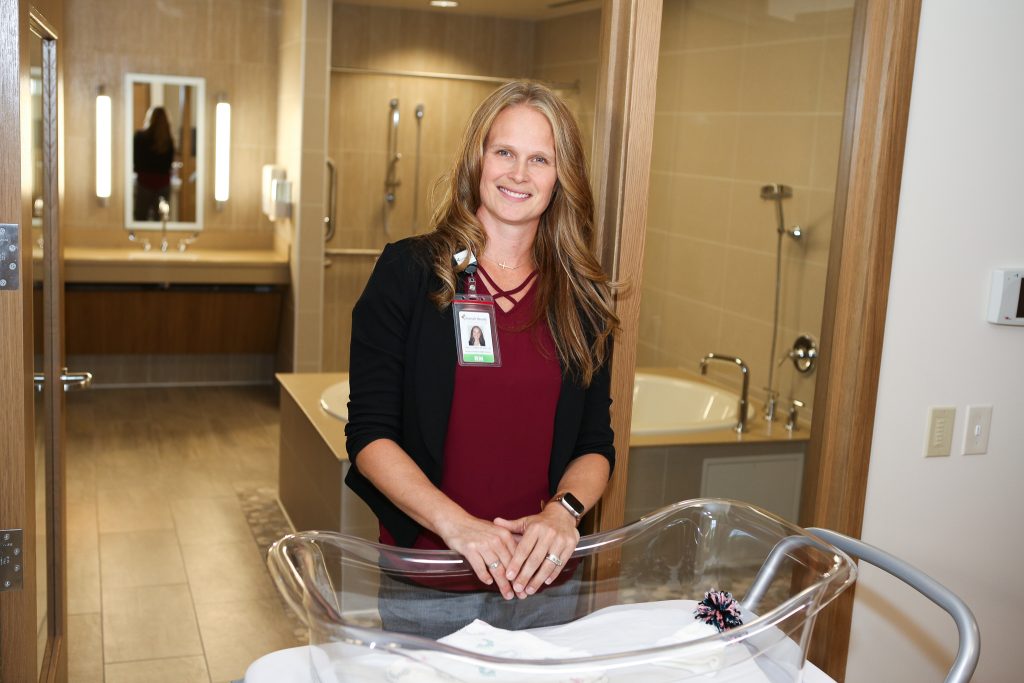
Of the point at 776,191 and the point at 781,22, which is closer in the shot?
the point at 781,22

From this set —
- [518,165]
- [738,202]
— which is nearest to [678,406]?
[738,202]

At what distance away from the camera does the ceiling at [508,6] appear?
4307mm

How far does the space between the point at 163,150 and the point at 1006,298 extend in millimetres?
4884

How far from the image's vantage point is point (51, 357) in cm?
204

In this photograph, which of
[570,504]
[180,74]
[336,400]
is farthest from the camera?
[180,74]

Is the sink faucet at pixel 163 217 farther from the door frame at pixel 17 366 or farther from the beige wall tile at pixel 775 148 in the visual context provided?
the door frame at pixel 17 366

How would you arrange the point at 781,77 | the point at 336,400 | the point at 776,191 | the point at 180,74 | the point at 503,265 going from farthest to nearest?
the point at 180,74 → the point at 336,400 → the point at 776,191 → the point at 781,77 → the point at 503,265

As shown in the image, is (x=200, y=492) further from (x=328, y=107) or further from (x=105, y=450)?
(x=328, y=107)

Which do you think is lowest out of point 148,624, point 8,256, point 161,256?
point 148,624

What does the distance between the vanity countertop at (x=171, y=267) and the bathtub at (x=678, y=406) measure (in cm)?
331

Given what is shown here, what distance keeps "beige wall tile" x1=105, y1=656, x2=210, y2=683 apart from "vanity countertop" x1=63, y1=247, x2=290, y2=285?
3.05 m

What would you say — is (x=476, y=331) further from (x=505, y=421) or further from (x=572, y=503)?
(x=572, y=503)

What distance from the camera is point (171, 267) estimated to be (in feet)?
18.5

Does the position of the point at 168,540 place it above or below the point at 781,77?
below
